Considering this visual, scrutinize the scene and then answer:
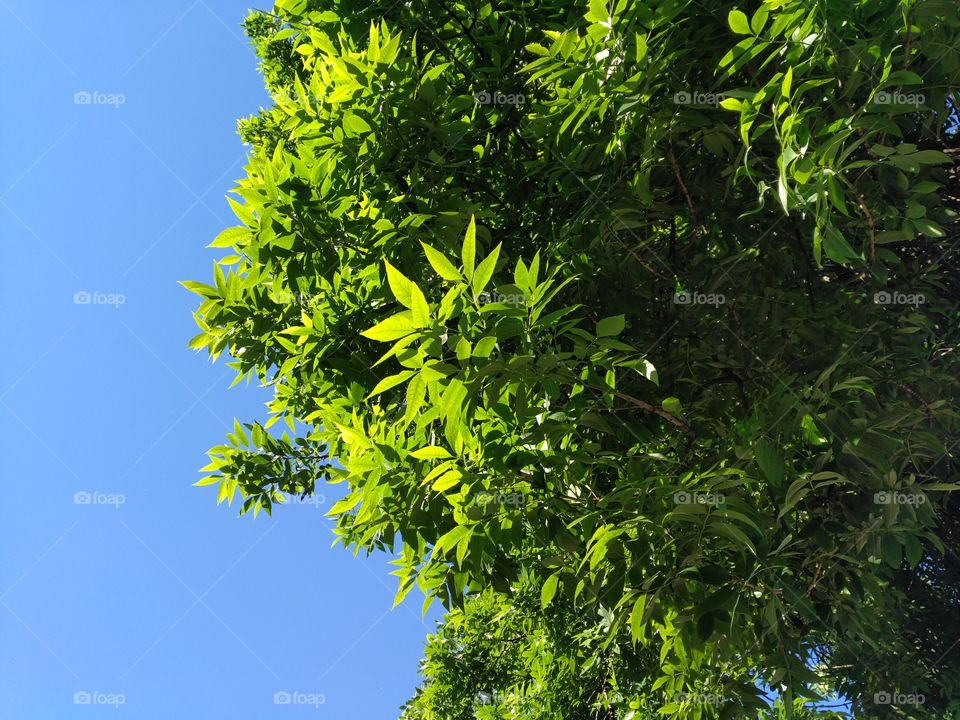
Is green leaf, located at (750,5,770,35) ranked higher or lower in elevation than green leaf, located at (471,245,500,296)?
higher

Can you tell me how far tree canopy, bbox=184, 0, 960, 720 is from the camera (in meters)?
2.81

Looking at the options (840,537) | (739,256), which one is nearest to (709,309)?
(739,256)

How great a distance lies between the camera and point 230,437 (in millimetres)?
5250

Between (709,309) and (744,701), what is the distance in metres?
1.78

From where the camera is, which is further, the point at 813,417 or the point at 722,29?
the point at 722,29

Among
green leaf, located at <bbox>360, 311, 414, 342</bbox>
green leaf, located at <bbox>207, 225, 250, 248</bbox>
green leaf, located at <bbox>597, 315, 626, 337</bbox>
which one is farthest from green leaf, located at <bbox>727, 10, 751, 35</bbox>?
green leaf, located at <bbox>207, 225, 250, 248</bbox>

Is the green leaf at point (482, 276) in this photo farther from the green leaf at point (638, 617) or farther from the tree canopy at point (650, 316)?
the green leaf at point (638, 617)

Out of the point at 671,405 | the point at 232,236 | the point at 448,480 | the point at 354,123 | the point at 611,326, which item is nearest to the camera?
the point at 611,326

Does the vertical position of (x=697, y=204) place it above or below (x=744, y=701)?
above

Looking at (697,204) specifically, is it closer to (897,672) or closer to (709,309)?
(709,309)

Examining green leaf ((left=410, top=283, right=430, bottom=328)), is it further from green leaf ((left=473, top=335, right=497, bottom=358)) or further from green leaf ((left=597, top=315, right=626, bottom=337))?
green leaf ((left=597, top=315, right=626, bottom=337))

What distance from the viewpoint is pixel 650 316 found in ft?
13.3

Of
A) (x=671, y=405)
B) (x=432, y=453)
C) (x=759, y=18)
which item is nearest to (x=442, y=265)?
(x=432, y=453)

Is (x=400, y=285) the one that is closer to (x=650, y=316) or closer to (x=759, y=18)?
(x=759, y=18)
